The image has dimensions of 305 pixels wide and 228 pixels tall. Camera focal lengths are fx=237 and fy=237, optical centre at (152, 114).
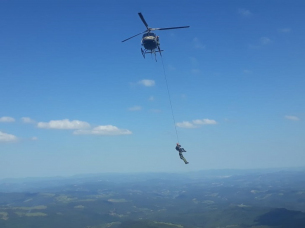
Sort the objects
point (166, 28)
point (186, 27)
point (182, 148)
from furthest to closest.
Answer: point (182, 148) → point (166, 28) → point (186, 27)

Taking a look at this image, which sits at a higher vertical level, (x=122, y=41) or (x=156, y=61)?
(x=122, y=41)

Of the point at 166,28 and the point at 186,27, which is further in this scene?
the point at 166,28

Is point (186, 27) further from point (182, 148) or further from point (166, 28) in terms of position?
point (182, 148)

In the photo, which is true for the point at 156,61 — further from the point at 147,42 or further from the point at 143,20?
the point at 143,20

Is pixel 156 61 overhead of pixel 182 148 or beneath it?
overhead

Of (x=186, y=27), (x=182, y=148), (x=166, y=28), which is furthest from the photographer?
(x=182, y=148)

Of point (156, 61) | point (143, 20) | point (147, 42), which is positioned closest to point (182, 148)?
point (156, 61)

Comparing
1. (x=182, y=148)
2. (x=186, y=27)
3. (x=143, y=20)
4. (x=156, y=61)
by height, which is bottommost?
(x=182, y=148)

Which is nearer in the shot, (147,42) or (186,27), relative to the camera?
(186,27)

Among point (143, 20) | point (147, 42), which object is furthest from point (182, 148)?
point (143, 20)
